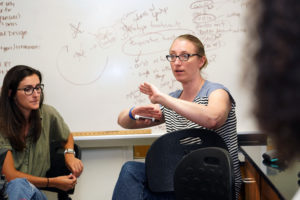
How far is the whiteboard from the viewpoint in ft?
7.71

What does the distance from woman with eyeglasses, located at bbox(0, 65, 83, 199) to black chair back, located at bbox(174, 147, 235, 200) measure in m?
0.87

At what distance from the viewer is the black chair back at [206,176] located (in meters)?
1.11

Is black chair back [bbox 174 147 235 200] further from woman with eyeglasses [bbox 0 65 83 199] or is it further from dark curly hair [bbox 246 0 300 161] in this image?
woman with eyeglasses [bbox 0 65 83 199]

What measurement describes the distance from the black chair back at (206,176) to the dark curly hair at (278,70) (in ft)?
2.50

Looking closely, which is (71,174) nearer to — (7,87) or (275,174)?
(7,87)

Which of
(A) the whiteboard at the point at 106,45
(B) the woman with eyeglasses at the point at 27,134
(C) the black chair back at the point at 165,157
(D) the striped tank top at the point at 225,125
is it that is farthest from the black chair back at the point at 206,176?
(A) the whiteboard at the point at 106,45

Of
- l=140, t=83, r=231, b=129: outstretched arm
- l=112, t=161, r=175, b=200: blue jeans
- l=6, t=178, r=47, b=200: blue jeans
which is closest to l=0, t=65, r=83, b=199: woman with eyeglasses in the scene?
l=6, t=178, r=47, b=200: blue jeans

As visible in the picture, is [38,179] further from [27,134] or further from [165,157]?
[165,157]

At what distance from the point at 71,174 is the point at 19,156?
0.33 m

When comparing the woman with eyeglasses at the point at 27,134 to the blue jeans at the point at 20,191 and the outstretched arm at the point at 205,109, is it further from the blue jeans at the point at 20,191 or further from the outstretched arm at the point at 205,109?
the outstretched arm at the point at 205,109

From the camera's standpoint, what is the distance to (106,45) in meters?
2.40

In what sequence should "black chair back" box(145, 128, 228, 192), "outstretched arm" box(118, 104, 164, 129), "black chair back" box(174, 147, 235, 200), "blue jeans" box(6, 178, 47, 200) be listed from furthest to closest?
"outstretched arm" box(118, 104, 164, 129)
"blue jeans" box(6, 178, 47, 200)
"black chair back" box(145, 128, 228, 192)
"black chair back" box(174, 147, 235, 200)

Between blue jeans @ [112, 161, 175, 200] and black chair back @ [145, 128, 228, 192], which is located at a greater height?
black chair back @ [145, 128, 228, 192]

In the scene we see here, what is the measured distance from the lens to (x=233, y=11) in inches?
92.0
